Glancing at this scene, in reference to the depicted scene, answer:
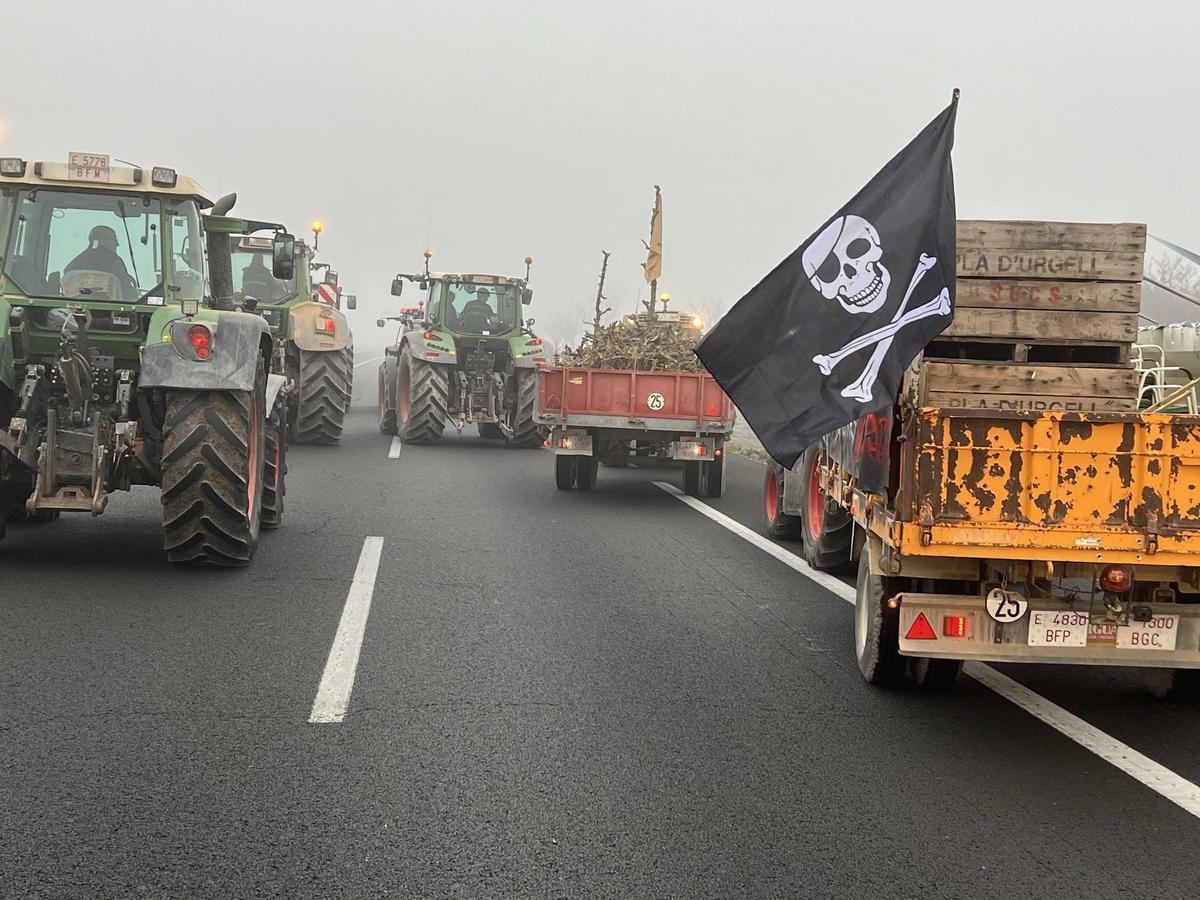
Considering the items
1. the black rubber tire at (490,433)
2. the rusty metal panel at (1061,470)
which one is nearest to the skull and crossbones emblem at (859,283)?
the rusty metal panel at (1061,470)

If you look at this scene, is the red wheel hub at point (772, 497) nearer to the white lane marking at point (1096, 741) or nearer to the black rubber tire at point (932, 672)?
the white lane marking at point (1096, 741)

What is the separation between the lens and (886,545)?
5.86 metres

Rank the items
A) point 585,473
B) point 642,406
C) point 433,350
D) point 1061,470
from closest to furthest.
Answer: point 1061,470
point 642,406
point 585,473
point 433,350

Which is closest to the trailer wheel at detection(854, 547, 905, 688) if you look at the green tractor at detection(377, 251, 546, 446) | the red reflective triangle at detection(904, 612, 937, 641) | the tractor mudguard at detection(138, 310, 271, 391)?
the red reflective triangle at detection(904, 612, 937, 641)

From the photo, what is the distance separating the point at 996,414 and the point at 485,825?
8.97 feet

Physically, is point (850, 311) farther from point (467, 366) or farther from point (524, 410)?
point (467, 366)

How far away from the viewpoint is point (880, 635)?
6035 millimetres

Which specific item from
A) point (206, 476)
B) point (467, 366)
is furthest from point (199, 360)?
point (467, 366)

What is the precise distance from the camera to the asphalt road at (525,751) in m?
3.99

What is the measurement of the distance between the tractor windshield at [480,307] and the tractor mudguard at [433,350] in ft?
4.05

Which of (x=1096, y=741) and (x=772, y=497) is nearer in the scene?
(x=1096, y=741)

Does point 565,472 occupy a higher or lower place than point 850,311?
lower

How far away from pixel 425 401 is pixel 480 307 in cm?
240

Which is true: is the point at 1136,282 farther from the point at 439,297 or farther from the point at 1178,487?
the point at 439,297
